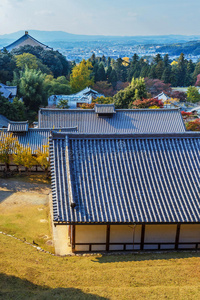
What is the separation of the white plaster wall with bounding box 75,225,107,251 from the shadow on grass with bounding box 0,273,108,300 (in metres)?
3.07

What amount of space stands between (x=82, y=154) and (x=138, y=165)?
2.55 m

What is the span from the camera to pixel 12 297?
9094mm

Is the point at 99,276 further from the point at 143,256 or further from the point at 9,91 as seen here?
the point at 9,91

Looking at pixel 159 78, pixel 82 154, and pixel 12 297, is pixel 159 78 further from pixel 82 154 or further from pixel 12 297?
pixel 12 297

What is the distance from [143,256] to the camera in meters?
12.1

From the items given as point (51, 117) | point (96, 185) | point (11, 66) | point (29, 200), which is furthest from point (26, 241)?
point (11, 66)

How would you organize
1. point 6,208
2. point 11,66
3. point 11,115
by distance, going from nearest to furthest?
point 6,208
point 11,115
point 11,66

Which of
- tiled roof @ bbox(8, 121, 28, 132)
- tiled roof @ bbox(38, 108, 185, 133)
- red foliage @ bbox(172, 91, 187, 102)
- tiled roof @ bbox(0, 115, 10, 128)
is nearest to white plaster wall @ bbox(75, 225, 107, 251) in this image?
tiled roof @ bbox(8, 121, 28, 132)

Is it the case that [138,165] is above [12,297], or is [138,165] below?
above

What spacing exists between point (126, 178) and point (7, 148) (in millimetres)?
12778

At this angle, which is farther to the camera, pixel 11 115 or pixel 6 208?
pixel 11 115

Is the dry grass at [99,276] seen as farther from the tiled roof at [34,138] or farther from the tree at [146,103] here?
the tree at [146,103]

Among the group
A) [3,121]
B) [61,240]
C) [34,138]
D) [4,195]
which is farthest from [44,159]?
[3,121]

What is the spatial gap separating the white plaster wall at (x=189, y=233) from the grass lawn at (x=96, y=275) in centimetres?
62
